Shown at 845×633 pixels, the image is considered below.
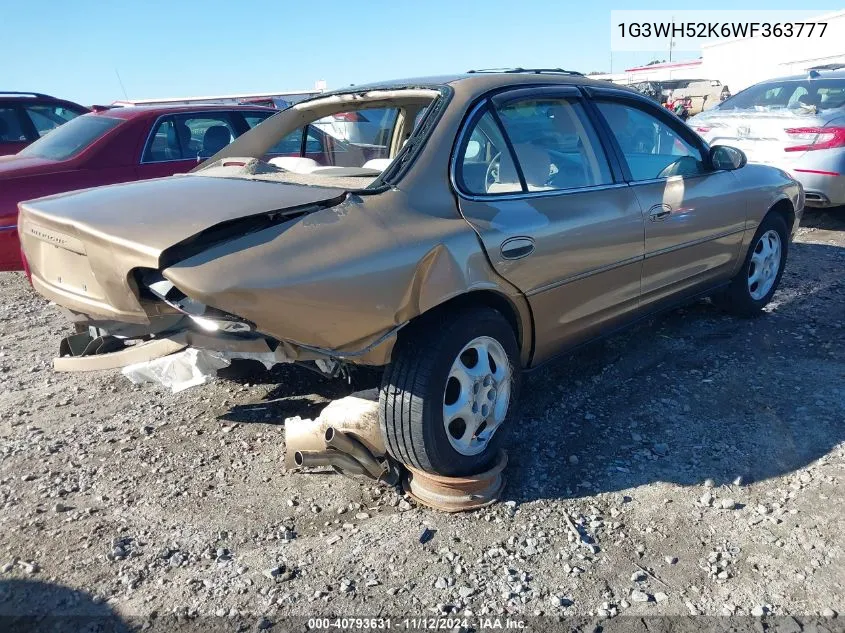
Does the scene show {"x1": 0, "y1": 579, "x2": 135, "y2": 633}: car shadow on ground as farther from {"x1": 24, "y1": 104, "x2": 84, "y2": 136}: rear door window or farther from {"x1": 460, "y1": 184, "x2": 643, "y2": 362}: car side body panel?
{"x1": 24, "y1": 104, "x2": 84, "y2": 136}: rear door window

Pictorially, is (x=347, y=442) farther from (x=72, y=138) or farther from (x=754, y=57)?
(x=754, y=57)

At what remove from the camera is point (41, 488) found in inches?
118

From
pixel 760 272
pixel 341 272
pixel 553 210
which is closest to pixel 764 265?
pixel 760 272

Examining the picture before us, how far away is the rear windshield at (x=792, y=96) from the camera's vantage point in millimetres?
7508

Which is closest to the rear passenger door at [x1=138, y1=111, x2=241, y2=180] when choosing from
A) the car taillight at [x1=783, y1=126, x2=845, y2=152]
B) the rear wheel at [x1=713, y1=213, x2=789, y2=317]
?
the rear wheel at [x1=713, y1=213, x2=789, y2=317]

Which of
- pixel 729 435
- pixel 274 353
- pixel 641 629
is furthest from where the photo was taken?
pixel 729 435

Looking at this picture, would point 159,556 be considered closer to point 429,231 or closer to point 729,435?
point 429,231

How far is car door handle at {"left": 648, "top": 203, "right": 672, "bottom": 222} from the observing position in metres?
3.72

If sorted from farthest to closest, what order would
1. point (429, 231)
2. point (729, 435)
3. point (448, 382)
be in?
point (729, 435) < point (448, 382) < point (429, 231)

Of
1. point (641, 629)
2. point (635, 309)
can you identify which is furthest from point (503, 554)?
point (635, 309)

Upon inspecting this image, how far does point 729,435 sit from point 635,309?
825 millimetres

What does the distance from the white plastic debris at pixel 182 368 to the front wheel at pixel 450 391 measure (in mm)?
719

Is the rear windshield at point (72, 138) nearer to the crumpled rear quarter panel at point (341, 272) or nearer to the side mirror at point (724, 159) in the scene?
the crumpled rear quarter panel at point (341, 272)

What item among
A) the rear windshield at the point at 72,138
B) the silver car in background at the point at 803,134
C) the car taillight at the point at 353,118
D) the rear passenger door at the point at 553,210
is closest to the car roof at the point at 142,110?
the rear windshield at the point at 72,138
